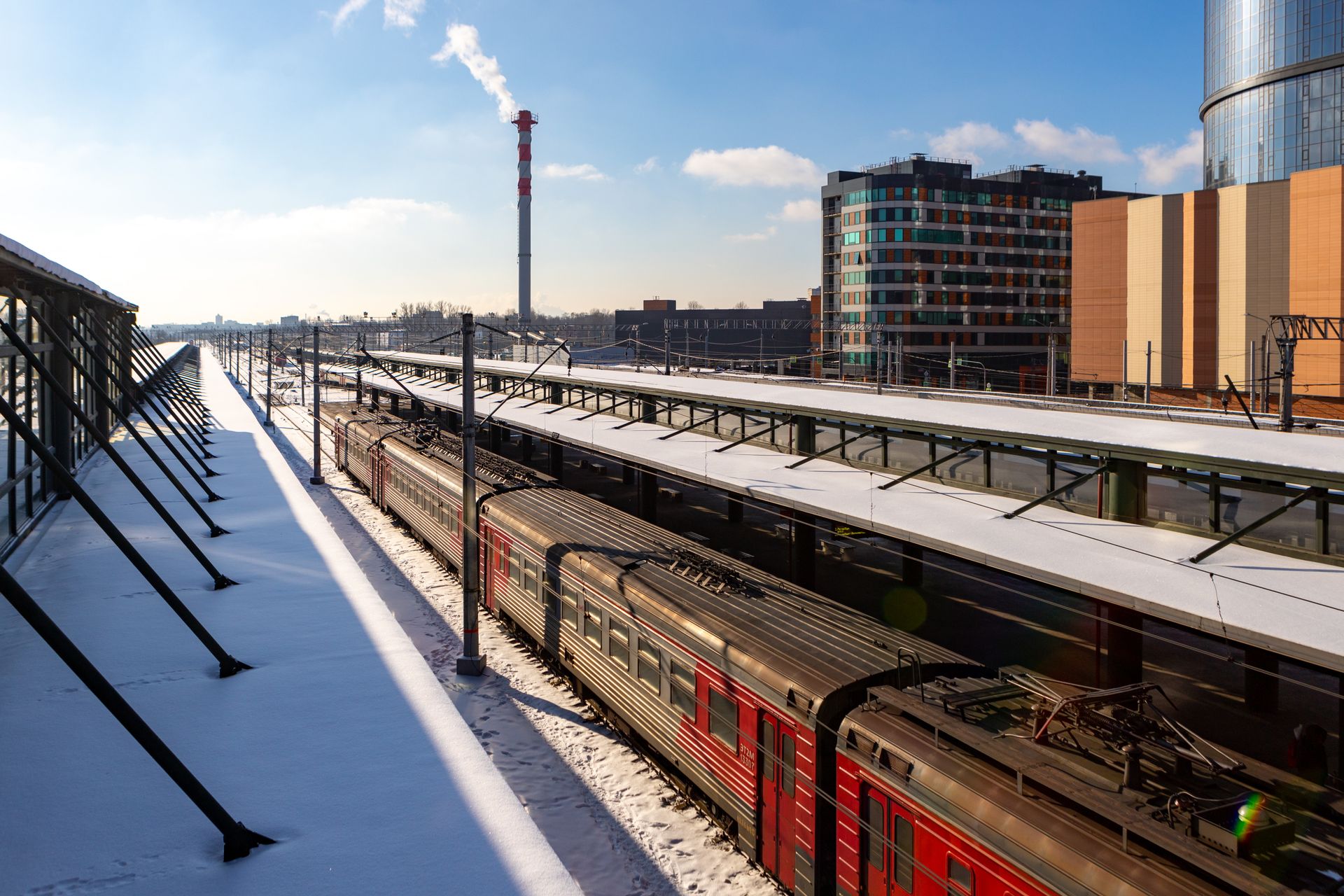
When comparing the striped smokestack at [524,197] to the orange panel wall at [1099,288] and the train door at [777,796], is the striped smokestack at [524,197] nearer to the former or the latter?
the orange panel wall at [1099,288]

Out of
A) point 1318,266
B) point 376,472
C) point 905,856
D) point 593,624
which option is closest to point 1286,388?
point 593,624

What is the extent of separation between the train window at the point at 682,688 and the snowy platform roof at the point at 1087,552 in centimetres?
461

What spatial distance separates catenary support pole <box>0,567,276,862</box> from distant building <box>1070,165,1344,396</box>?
53.0 metres

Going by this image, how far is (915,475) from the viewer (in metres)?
19.3

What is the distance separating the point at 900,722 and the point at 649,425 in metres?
23.1

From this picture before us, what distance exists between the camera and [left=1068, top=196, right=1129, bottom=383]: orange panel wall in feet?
224

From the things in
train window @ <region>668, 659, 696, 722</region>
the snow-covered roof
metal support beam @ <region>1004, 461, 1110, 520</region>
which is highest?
the snow-covered roof

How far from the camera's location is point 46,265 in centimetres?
2058

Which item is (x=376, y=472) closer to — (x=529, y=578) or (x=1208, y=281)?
(x=529, y=578)

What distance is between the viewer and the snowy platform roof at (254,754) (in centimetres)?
912

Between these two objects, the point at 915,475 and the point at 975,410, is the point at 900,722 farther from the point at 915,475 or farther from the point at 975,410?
the point at 975,410

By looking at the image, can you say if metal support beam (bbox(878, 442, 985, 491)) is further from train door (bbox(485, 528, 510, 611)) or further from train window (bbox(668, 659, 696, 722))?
train door (bbox(485, 528, 510, 611))

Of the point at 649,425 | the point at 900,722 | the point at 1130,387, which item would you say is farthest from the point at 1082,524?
the point at 1130,387

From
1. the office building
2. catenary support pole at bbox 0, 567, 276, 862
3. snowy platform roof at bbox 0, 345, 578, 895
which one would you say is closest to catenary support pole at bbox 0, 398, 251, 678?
snowy platform roof at bbox 0, 345, 578, 895
